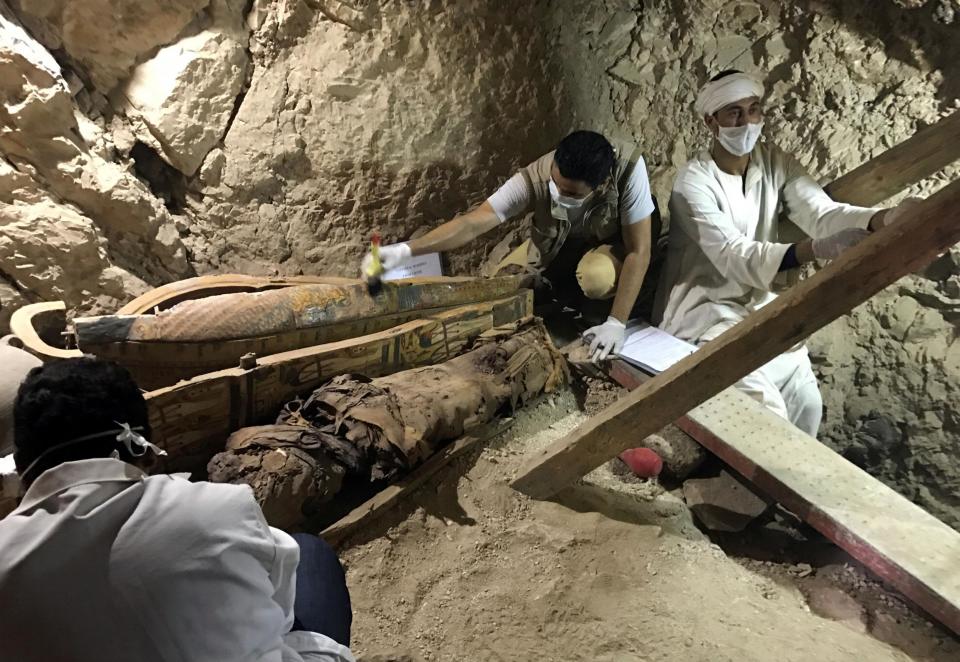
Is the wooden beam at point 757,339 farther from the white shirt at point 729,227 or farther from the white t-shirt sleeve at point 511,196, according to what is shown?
the white t-shirt sleeve at point 511,196

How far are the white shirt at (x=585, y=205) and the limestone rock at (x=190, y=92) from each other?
4.85 ft

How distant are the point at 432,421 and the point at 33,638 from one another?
1.54 metres

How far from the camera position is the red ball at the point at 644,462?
2.76m

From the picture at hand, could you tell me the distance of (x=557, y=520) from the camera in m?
2.40

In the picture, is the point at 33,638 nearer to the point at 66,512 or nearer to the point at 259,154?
the point at 66,512

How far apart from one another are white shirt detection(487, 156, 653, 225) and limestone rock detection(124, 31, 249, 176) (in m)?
1.48

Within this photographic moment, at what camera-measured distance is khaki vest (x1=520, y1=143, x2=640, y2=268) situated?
9.82 ft

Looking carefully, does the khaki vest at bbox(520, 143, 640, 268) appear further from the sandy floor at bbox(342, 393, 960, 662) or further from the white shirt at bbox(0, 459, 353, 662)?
the white shirt at bbox(0, 459, 353, 662)

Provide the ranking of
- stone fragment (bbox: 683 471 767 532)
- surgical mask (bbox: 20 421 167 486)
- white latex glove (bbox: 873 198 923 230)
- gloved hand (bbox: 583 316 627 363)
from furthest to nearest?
gloved hand (bbox: 583 316 627 363) < stone fragment (bbox: 683 471 767 532) < white latex glove (bbox: 873 198 923 230) < surgical mask (bbox: 20 421 167 486)

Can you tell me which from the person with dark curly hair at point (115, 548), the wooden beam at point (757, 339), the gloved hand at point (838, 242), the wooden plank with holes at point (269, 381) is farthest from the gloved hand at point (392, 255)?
the gloved hand at point (838, 242)

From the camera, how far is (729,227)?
3.01 m

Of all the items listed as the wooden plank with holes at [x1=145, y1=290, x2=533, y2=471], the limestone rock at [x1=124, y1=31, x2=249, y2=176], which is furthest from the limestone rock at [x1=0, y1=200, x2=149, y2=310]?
the wooden plank with holes at [x1=145, y1=290, x2=533, y2=471]

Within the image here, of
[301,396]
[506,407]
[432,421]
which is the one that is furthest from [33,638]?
[506,407]

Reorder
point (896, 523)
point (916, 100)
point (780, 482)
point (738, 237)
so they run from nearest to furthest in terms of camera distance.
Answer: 1. point (896, 523)
2. point (780, 482)
3. point (738, 237)
4. point (916, 100)
